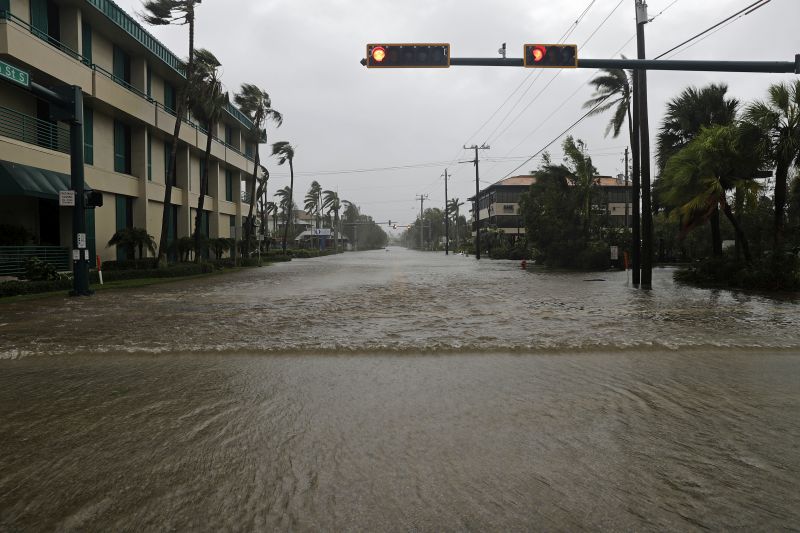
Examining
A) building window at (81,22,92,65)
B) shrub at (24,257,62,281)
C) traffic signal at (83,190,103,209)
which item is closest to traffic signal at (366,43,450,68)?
traffic signal at (83,190,103,209)

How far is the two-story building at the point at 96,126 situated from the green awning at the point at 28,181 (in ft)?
0.15

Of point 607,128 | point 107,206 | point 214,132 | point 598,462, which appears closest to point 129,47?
point 107,206

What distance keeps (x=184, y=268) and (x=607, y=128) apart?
23.6m

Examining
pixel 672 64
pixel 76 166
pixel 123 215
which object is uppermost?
pixel 672 64

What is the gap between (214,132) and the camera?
4134 centimetres

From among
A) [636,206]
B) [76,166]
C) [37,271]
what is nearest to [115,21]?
[76,166]

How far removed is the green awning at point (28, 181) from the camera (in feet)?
59.2

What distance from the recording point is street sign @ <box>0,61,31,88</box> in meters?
12.6

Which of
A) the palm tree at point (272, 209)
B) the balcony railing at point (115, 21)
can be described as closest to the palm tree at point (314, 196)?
the palm tree at point (272, 209)

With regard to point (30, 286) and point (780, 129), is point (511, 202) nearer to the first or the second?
point (780, 129)

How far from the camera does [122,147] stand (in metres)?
28.0

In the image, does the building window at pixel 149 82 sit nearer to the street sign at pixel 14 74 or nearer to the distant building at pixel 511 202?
the street sign at pixel 14 74

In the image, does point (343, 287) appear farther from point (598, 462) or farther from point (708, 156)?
point (598, 462)

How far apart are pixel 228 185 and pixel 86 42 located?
925 inches
